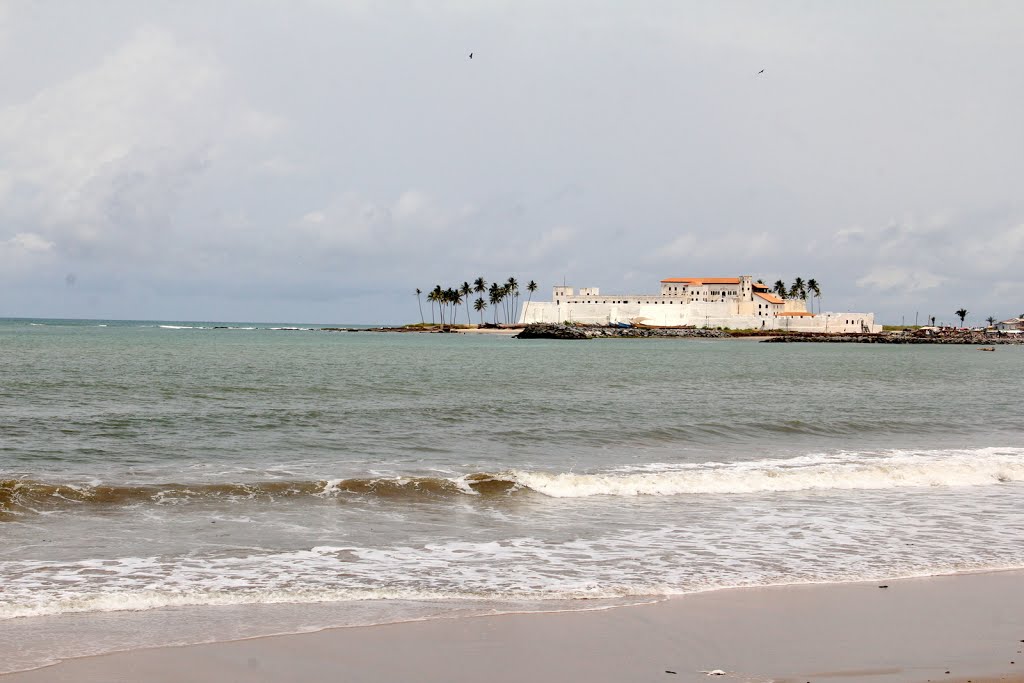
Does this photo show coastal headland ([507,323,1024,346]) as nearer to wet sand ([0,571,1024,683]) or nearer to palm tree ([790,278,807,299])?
palm tree ([790,278,807,299])

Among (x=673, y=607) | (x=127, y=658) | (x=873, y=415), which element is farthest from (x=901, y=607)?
(x=873, y=415)

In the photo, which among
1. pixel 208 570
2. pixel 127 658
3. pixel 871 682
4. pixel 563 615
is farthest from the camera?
pixel 208 570

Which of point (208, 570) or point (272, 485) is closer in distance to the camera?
point (208, 570)

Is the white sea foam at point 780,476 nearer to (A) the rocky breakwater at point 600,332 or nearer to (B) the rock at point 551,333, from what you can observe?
(B) the rock at point 551,333

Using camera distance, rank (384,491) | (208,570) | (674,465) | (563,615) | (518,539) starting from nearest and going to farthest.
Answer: (563,615), (208,570), (518,539), (384,491), (674,465)

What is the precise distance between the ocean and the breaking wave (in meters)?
0.08

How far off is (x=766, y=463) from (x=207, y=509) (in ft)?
40.7

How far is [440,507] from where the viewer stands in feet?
47.9

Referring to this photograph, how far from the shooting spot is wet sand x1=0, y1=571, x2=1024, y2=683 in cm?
709

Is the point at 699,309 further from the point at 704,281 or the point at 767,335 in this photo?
the point at 767,335

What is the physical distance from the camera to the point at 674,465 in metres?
19.1

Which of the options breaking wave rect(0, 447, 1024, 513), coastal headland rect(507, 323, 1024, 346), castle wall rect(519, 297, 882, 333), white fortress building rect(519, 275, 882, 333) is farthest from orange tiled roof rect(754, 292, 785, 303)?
breaking wave rect(0, 447, 1024, 513)

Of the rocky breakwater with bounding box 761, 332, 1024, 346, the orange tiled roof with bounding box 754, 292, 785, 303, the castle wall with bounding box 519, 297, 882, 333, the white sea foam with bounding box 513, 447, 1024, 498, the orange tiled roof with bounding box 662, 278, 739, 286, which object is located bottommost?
the white sea foam with bounding box 513, 447, 1024, 498

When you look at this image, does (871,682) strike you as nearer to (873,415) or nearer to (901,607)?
(901,607)
